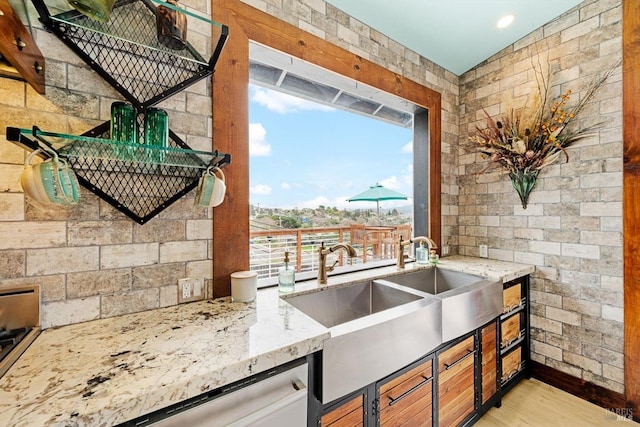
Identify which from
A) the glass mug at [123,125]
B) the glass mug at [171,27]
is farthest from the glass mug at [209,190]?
the glass mug at [171,27]

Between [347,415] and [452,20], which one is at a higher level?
[452,20]

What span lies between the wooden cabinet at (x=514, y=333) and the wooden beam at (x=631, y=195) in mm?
549

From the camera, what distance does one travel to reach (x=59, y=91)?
42.9 inches

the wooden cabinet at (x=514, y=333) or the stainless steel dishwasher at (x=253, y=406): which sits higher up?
the stainless steel dishwasher at (x=253, y=406)

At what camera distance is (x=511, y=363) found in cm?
209

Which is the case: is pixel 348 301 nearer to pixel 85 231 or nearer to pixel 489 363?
pixel 489 363

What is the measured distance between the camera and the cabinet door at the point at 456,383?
1.51 meters

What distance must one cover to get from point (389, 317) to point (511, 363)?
1.57 metres

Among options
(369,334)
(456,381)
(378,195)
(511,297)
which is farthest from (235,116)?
(378,195)

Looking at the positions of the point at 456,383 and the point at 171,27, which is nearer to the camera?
the point at 171,27

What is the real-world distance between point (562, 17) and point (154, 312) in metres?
3.37

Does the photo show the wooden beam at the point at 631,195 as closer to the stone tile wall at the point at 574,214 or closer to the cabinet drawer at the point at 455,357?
the stone tile wall at the point at 574,214

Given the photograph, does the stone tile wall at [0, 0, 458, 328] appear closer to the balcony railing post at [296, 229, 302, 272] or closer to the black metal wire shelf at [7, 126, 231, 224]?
the black metal wire shelf at [7, 126, 231, 224]

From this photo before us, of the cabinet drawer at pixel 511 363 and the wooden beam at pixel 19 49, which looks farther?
the cabinet drawer at pixel 511 363
